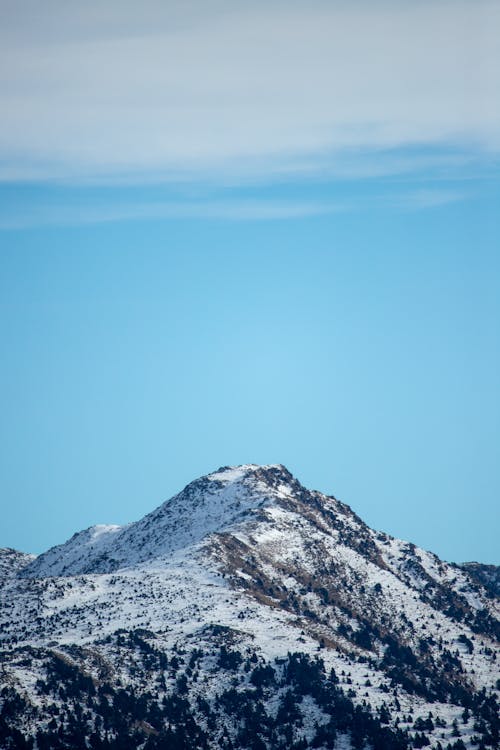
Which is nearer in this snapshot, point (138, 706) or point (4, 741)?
point (4, 741)

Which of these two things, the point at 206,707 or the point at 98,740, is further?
the point at 206,707

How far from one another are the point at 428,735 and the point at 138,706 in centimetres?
4850

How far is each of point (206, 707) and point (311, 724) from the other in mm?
17701

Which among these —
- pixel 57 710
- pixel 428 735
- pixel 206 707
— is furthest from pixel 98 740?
pixel 428 735

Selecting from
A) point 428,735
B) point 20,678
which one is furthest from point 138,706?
point 428,735

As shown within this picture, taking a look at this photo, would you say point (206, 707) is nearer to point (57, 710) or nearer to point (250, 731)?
point (250, 731)

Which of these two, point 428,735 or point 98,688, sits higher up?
point 98,688

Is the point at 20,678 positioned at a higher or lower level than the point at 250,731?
higher

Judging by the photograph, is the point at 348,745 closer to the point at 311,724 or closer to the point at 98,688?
the point at 311,724

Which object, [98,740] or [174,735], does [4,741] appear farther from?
[174,735]

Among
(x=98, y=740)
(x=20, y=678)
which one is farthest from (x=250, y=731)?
(x=20, y=678)

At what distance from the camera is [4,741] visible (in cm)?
18150

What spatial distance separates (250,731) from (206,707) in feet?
29.8

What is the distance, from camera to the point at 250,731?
19488 centimetres
